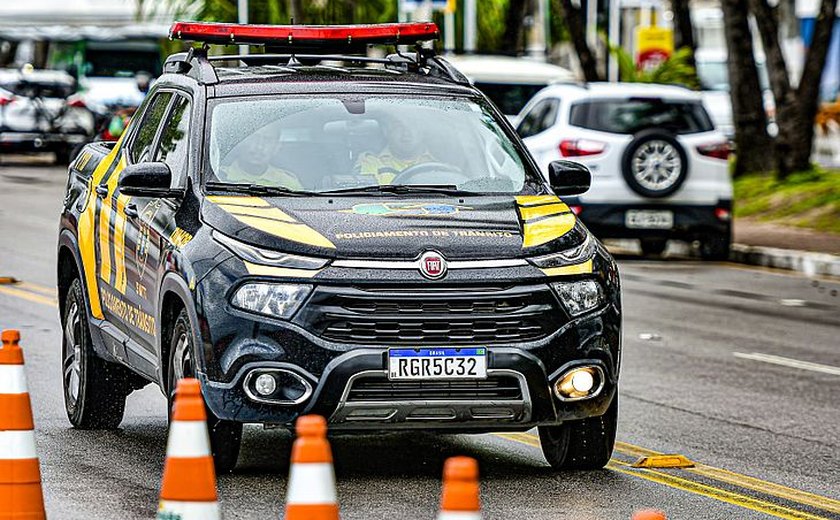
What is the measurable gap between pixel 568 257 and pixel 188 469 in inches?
109

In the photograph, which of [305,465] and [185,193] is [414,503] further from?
[305,465]

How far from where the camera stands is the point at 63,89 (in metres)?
39.6

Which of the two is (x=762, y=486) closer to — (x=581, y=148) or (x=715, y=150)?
(x=581, y=148)

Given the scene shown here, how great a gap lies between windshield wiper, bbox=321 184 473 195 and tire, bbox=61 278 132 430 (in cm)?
174

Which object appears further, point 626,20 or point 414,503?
point 626,20

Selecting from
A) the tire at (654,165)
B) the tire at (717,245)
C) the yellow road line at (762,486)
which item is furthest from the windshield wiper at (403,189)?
the tire at (717,245)

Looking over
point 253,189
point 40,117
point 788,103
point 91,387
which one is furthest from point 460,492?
point 40,117

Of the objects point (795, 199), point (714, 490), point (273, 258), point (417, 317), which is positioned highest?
point (273, 258)

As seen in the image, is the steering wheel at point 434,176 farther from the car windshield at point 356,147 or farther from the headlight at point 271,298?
the headlight at point 271,298

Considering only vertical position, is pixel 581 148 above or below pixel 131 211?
below

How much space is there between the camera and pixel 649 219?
2064 cm

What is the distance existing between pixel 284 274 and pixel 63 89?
32.8 m

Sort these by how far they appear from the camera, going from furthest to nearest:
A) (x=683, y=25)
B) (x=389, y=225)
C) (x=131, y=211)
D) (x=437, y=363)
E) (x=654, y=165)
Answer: (x=683, y=25) < (x=654, y=165) < (x=131, y=211) < (x=389, y=225) < (x=437, y=363)

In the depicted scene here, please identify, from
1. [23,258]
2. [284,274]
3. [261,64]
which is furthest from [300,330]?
[23,258]
